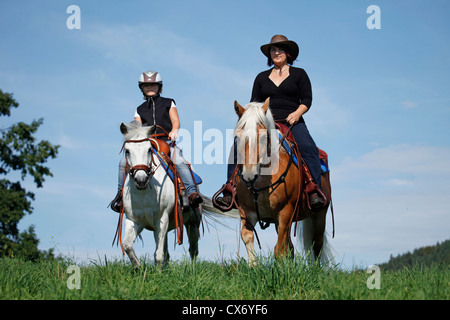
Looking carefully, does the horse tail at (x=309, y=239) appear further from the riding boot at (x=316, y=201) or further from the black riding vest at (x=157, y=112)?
the black riding vest at (x=157, y=112)

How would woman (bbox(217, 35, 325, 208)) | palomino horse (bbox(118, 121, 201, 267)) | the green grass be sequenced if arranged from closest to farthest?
the green grass, palomino horse (bbox(118, 121, 201, 267)), woman (bbox(217, 35, 325, 208))

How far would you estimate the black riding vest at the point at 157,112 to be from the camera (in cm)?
920

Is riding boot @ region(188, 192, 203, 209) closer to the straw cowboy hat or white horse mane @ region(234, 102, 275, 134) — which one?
white horse mane @ region(234, 102, 275, 134)

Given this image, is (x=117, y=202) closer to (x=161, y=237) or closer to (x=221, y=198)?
(x=161, y=237)

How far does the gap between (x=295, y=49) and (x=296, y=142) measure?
1.85 meters

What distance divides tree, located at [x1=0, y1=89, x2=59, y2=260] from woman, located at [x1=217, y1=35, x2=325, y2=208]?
667 inches

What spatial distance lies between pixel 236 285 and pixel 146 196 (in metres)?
2.64

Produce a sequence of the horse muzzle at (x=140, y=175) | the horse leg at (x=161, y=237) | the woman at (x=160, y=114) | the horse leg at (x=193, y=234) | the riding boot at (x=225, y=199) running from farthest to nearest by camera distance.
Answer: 1. the horse leg at (x=193, y=234)
2. the woman at (x=160, y=114)
3. the horse leg at (x=161, y=237)
4. the riding boot at (x=225, y=199)
5. the horse muzzle at (x=140, y=175)

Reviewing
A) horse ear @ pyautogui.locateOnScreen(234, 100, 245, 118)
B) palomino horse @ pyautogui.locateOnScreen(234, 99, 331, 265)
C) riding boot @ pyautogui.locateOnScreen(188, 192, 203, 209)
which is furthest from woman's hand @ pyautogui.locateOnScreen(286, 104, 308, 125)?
riding boot @ pyautogui.locateOnScreen(188, 192, 203, 209)

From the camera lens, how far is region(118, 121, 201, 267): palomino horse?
738cm

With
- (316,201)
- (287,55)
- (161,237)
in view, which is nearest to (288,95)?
(287,55)

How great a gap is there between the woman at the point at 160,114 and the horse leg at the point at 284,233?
2.22 m

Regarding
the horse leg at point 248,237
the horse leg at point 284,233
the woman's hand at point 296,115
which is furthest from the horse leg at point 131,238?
the woman's hand at point 296,115
